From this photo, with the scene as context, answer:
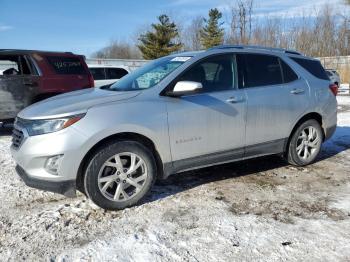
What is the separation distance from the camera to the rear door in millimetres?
4727

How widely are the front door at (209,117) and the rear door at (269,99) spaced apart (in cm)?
16

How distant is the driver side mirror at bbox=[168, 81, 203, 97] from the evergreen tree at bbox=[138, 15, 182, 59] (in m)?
39.8

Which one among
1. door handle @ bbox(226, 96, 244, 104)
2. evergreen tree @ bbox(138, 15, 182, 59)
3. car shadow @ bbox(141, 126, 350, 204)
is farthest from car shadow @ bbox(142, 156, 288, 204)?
evergreen tree @ bbox(138, 15, 182, 59)

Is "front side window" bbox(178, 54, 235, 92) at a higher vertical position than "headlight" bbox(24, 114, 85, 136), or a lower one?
higher

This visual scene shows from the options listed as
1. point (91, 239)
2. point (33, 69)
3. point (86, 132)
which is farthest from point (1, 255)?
point (33, 69)

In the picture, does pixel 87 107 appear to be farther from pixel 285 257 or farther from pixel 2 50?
pixel 2 50

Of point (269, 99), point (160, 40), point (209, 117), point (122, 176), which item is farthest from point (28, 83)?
point (160, 40)

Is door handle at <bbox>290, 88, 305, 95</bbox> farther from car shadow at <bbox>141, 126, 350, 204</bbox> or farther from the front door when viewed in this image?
car shadow at <bbox>141, 126, 350, 204</bbox>

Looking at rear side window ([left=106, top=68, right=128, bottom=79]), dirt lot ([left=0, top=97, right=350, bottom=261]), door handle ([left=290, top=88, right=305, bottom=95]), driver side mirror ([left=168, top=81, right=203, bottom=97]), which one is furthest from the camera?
rear side window ([left=106, top=68, right=128, bottom=79])

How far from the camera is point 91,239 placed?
131 inches

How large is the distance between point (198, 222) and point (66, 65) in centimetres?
608

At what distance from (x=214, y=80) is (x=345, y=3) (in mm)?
38111

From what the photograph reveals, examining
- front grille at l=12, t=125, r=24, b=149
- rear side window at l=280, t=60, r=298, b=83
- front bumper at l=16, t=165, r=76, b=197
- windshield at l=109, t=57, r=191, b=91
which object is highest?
windshield at l=109, t=57, r=191, b=91

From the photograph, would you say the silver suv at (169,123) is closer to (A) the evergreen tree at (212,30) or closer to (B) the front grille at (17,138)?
(B) the front grille at (17,138)
